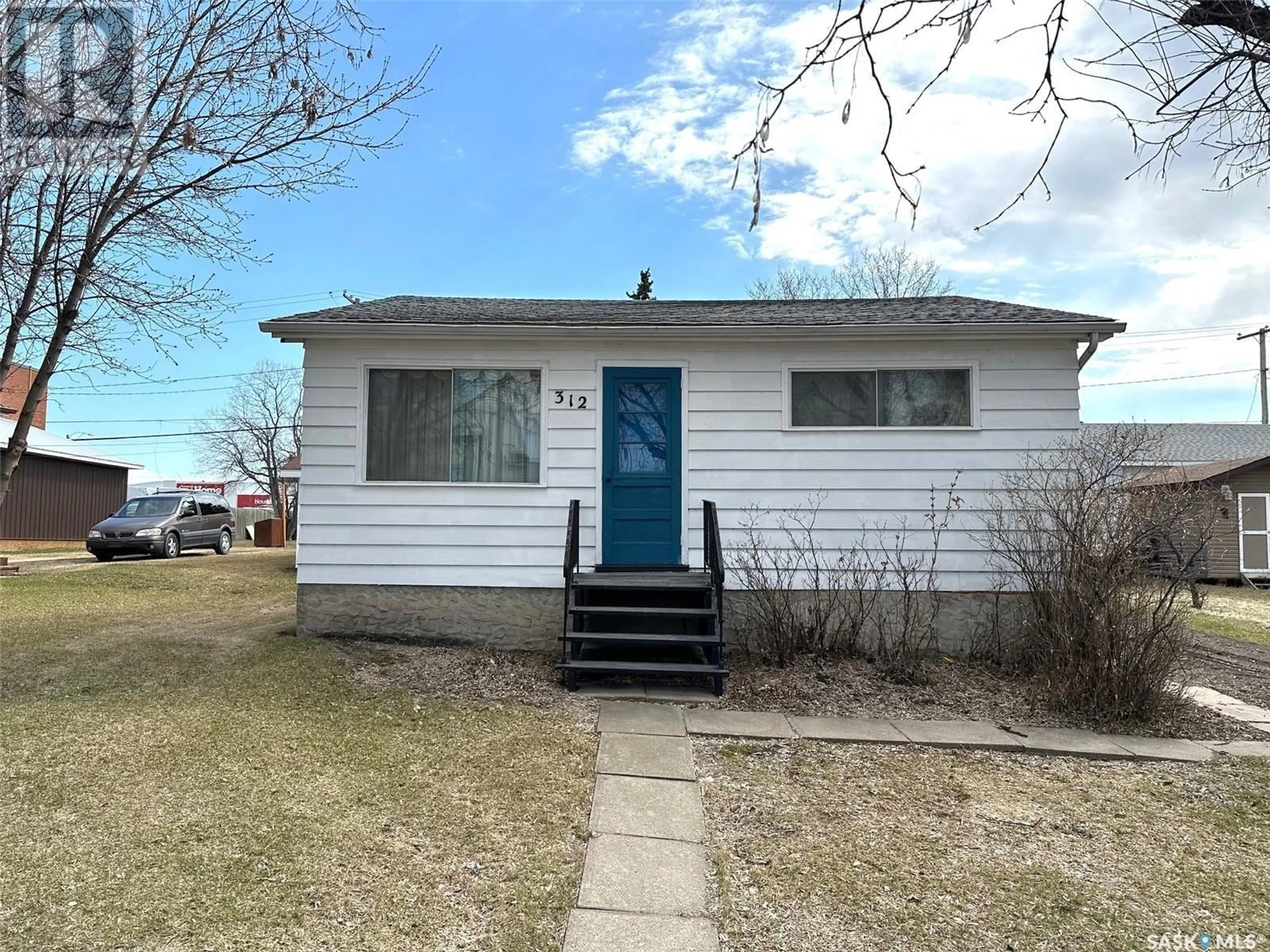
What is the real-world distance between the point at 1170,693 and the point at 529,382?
581 cm

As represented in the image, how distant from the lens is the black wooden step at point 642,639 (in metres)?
5.29

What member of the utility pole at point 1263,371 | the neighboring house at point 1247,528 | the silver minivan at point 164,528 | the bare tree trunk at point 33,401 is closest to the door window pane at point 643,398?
the bare tree trunk at point 33,401

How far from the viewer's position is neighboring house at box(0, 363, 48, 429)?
7.65 meters

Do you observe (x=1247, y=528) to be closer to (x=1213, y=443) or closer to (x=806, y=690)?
(x=1213, y=443)

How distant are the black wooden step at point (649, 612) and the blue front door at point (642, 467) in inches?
40.8

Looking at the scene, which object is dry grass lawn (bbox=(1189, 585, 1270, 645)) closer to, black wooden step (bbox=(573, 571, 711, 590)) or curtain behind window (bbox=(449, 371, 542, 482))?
black wooden step (bbox=(573, 571, 711, 590))

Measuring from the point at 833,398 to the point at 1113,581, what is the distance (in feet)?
9.06

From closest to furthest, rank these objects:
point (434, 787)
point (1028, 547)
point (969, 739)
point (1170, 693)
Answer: point (434, 787) → point (969, 739) → point (1170, 693) → point (1028, 547)

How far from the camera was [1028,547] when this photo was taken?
6.16 m

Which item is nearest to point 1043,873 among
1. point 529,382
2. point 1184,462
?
point 529,382

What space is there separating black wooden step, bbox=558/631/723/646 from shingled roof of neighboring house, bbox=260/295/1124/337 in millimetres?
2833

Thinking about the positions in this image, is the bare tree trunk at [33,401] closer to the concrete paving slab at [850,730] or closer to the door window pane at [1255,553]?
the concrete paving slab at [850,730]

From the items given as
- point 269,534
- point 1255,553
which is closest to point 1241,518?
point 1255,553

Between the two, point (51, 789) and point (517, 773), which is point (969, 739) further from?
point (51, 789)
